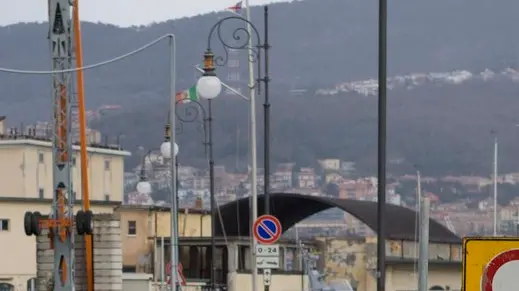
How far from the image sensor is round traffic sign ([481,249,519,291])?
23.7 feet

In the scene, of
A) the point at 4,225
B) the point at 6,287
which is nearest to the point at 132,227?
the point at 4,225

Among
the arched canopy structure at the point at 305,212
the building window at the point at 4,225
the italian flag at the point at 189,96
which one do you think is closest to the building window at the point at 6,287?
the building window at the point at 4,225

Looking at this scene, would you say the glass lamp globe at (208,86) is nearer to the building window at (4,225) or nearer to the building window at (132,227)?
the building window at (4,225)

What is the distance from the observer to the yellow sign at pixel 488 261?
23.8 ft

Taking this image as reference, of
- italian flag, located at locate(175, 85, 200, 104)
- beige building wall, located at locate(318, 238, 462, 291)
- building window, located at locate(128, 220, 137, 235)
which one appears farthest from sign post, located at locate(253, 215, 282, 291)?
building window, located at locate(128, 220, 137, 235)

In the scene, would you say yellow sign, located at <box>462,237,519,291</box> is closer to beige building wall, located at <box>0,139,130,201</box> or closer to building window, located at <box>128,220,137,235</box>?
building window, located at <box>128,220,137,235</box>

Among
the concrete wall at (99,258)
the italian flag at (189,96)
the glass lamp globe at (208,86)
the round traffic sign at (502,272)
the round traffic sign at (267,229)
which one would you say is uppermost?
the italian flag at (189,96)

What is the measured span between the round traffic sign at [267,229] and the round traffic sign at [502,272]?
16.7 metres

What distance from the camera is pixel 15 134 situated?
7612 cm

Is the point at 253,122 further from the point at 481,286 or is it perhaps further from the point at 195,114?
the point at 481,286

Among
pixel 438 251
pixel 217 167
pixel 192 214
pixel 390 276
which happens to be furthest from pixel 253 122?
pixel 217 167

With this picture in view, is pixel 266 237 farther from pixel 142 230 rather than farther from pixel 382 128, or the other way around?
pixel 142 230

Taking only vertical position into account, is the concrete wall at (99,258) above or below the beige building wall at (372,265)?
above

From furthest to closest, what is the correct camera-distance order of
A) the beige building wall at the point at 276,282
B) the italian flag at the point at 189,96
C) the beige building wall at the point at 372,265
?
1. the beige building wall at the point at 276,282
2. the beige building wall at the point at 372,265
3. the italian flag at the point at 189,96
